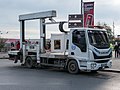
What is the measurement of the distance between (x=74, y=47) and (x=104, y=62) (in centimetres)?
188

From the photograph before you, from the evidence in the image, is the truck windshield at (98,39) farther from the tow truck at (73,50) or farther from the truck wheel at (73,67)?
the truck wheel at (73,67)

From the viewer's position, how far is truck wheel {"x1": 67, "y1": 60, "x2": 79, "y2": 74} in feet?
53.7

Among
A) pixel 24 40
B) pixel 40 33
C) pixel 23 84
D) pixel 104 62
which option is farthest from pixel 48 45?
pixel 23 84

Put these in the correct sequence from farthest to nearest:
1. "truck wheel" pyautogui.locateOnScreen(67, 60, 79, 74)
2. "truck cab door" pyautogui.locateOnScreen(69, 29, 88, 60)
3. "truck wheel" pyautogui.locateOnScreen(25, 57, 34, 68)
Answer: "truck wheel" pyautogui.locateOnScreen(25, 57, 34, 68), "truck wheel" pyautogui.locateOnScreen(67, 60, 79, 74), "truck cab door" pyautogui.locateOnScreen(69, 29, 88, 60)

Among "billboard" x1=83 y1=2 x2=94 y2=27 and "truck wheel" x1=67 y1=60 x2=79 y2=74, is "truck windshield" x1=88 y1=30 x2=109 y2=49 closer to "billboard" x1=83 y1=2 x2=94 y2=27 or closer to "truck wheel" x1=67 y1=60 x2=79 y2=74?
"truck wheel" x1=67 y1=60 x2=79 y2=74

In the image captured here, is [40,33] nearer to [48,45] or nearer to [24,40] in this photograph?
[48,45]

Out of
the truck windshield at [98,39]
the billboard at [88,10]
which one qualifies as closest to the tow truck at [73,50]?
the truck windshield at [98,39]

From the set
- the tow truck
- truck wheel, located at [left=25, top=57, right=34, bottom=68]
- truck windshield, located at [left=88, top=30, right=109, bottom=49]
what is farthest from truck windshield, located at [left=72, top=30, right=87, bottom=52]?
truck wheel, located at [left=25, top=57, right=34, bottom=68]

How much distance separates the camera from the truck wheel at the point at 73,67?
1636 centimetres

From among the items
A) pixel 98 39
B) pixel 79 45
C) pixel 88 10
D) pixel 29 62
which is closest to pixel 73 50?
Result: pixel 79 45

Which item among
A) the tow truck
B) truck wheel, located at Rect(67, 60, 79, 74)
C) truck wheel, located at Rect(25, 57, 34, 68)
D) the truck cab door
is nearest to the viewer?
the tow truck

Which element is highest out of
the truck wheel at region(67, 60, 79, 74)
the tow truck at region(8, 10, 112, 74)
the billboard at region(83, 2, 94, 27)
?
the billboard at region(83, 2, 94, 27)

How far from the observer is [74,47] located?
16.4 metres

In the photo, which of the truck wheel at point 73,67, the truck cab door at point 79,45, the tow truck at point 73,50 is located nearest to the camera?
the tow truck at point 73,50
